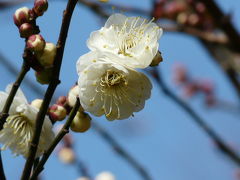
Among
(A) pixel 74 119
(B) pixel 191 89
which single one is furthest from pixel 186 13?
(B) pixel 191 89

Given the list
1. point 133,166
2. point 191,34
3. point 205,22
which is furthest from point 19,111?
point 205,22

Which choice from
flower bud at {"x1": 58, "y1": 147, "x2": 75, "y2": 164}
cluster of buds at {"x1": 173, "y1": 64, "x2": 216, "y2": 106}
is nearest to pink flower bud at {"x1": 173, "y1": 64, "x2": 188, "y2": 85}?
cluster of buds at {"x1": 173, "y1": 64, "x2": 216, "y2": 106}

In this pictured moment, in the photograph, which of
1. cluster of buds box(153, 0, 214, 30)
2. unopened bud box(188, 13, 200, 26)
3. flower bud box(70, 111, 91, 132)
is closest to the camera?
flower bud box(70, 111, 91, 132)

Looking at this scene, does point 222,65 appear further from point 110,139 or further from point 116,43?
point 116,43

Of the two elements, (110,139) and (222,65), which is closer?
(110,139)

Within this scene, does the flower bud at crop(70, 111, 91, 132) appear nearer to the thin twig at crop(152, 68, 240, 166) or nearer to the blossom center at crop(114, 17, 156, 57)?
the blossom center at crop(114, 17, 156, 57)

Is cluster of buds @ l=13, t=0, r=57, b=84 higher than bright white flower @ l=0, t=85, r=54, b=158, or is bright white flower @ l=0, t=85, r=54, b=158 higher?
cluster of buds @ l=13, t=0, r=57, b=84

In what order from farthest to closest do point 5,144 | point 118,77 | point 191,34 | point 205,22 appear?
1. point 205,22
2. point 191,34
3. point 5,144
4. point 118,77
